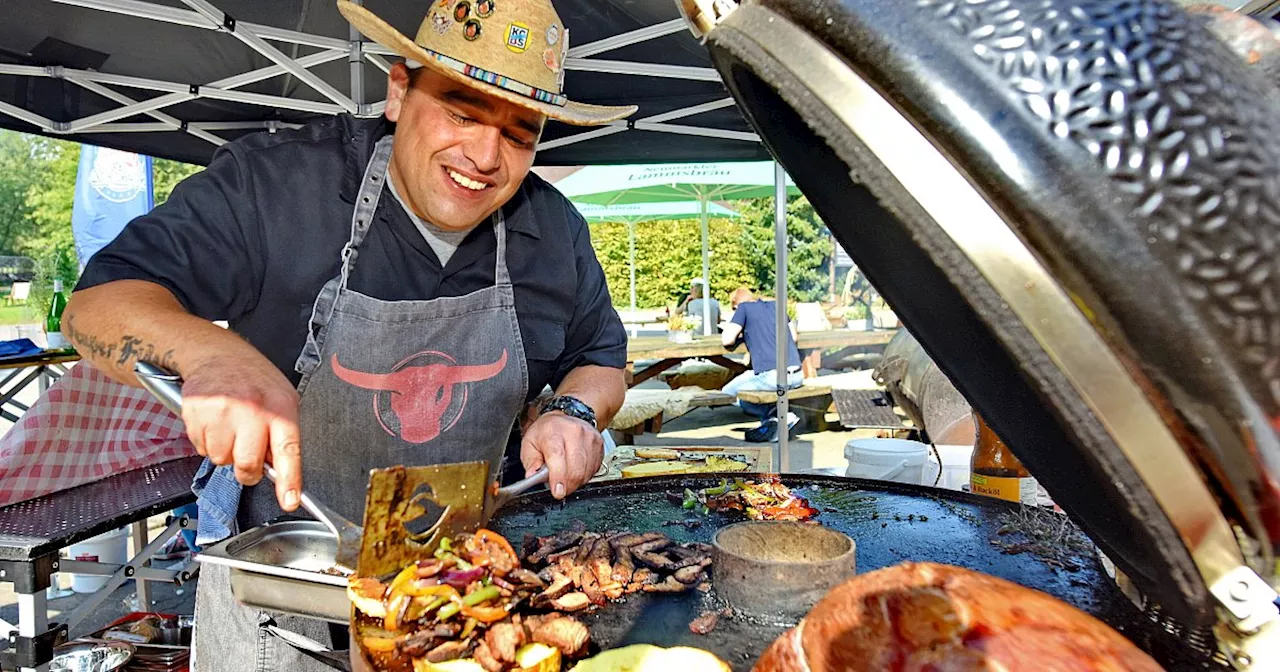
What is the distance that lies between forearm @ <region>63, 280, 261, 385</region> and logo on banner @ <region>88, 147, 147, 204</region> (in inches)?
266

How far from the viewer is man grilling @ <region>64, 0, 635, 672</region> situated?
218cm

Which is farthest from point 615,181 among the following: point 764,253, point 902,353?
point 764,253

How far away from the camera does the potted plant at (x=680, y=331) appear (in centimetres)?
1228

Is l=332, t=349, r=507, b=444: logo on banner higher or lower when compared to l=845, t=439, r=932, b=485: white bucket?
higher

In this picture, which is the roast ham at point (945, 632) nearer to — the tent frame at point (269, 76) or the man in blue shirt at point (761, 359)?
the tent frame at point (269, 76)

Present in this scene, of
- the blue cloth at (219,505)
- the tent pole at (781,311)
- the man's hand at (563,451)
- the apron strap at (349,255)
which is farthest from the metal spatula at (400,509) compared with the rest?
the tent pole at (781,311)

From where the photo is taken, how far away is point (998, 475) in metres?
2.45

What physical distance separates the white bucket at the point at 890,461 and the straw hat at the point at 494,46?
6.52 feet

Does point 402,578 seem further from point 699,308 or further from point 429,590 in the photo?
point 699,308

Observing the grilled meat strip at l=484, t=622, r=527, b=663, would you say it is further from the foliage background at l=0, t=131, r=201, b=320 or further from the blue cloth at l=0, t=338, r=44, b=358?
the foliage background at l=0, t=131, r=201, b=320

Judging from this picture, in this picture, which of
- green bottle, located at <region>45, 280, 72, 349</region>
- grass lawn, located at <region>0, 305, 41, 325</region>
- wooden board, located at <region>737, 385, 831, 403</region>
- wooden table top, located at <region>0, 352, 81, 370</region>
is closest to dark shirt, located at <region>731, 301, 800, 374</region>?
wooden board, located at <region>737, 385, 831, 403</region>

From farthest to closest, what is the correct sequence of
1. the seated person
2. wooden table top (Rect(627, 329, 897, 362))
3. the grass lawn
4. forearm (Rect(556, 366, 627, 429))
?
the grass lawn < the seated person < wooden table top (Rect(627, 329, 897, 362)) < forearm (Rect(556, 366, 627, 429))

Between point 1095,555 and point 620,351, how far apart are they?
181 cm

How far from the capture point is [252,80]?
215 inches
